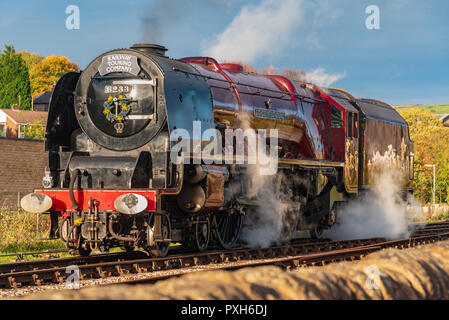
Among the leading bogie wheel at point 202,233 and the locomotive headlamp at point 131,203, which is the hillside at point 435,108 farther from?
the locomotive headlamp at point 131,203

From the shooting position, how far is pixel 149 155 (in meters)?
11.9

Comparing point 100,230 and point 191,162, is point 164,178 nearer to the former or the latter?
point 191,162

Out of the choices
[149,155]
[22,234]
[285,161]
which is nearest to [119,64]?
[149,155]

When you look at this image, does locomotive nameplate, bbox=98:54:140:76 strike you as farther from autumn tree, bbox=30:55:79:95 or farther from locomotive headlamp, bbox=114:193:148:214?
autumn tree, bbox=30:55:79:95

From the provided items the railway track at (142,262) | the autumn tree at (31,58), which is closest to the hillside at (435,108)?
the autumn tree at (31,58)

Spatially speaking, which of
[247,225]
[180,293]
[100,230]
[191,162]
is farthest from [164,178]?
[180,293]

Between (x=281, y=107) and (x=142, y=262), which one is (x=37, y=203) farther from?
(x=281, y=107)

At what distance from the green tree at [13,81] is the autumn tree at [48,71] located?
8914 millimetres

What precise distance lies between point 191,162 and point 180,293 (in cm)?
696

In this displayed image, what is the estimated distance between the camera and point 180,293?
5.01 metres

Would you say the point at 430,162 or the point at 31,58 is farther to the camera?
the point at 31,58

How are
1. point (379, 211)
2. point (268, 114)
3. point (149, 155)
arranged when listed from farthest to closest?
point (379, 211)
point (268, 114)
point (149, 155)

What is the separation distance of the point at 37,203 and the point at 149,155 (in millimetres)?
2235

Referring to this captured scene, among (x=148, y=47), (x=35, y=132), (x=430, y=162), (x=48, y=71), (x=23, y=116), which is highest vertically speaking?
(x=48, y=71)
